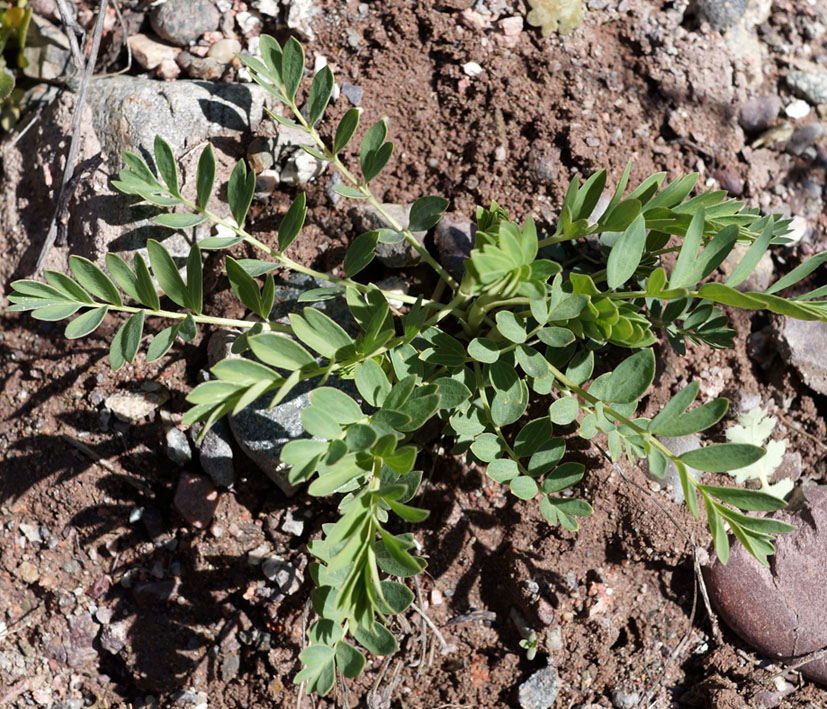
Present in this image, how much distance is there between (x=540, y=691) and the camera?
83.9 inches

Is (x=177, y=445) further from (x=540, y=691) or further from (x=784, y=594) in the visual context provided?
(x=784, y=594)

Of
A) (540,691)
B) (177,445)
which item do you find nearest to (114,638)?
(177,445)

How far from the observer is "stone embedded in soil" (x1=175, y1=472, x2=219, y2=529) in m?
2.22

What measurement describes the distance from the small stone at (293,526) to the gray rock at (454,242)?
0.91 meters

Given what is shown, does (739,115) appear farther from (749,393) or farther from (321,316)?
(321,316)

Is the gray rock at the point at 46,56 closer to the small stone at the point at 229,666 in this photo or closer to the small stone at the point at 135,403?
the small stone at the point at 135,403

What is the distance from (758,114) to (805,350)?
0.92 meters

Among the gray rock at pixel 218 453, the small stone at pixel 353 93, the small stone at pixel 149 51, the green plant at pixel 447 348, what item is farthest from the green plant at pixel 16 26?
the gray rock at pixel 218 453

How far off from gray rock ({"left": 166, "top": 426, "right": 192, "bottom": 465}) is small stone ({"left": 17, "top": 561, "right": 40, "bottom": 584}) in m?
0.56

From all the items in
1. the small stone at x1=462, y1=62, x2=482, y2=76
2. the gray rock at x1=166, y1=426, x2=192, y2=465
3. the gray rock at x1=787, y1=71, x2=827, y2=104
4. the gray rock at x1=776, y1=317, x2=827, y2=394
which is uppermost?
the gray rock at x1=787, y1=71, x2=827, y2=104

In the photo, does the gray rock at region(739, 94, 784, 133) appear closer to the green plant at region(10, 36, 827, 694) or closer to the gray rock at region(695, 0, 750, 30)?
the gray rock at region(695, 0, 750, 30)

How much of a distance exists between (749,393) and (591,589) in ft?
2.69

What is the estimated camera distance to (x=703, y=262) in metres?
1.56

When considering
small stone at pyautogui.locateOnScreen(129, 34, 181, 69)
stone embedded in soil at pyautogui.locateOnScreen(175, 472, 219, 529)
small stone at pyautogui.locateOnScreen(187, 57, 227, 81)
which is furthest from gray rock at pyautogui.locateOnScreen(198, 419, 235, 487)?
small stone at pyautogui.locateOnScreen(129, 34, 181, 69)
